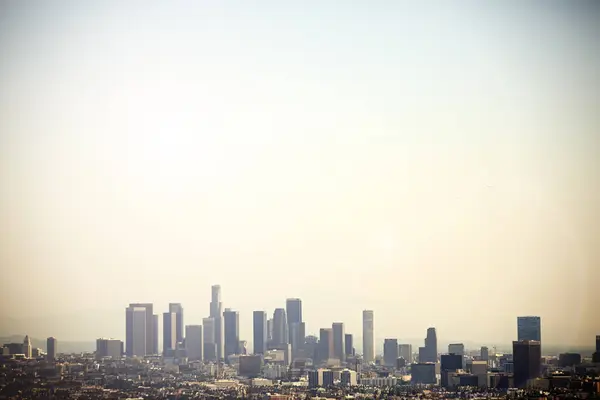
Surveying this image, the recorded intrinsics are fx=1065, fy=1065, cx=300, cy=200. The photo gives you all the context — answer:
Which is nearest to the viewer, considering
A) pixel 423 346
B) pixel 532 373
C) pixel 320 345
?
pixel 532 373

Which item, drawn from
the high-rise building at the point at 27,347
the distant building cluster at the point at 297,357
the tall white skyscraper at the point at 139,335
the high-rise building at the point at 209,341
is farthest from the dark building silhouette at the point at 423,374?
the high-rise building at the point at 27,347

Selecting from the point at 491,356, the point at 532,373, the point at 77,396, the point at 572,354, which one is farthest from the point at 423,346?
the point at 77,396

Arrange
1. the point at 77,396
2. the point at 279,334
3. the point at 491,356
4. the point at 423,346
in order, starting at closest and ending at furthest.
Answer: the point at 77,396
the point at 491,356
the point at 423,346
the point at 279,334

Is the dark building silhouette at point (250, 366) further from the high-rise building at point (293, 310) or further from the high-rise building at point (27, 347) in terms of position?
the high-rise building at point (27, 347)

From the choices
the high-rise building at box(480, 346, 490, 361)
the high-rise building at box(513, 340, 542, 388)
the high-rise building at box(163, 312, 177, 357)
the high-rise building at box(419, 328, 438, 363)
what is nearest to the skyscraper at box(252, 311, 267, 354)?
the high-rise building at box(163, 312, 177, 357)

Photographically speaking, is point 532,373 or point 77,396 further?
point 532,373

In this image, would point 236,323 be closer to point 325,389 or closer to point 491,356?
point 325,389

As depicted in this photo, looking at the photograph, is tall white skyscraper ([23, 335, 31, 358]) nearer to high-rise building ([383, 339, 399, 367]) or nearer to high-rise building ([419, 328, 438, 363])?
high-rise building ([419, 328, 438, 363])
